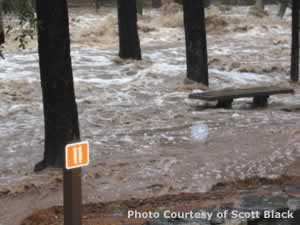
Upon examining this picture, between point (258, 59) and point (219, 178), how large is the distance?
1075 cm

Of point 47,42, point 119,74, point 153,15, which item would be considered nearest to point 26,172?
point 47,42

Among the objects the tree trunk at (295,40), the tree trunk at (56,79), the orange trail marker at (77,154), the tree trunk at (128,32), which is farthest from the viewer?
the tree trunk at (128,32)

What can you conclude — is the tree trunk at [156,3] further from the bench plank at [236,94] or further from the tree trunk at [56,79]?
the tree trunk at [56,79]

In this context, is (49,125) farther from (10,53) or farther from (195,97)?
(10,53)

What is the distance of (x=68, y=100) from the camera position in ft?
27.2

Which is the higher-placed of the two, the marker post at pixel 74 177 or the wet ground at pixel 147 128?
the marker post at pixel 74 177

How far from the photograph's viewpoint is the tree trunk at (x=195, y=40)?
13992mm

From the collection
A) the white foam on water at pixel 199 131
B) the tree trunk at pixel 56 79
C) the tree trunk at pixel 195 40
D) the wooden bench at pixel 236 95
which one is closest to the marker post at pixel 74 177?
the tree trunk at pixel 56 79

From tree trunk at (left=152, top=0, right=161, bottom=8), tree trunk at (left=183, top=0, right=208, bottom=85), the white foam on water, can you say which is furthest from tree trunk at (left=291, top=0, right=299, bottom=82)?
tree trunk at (left=152, top=0, right=161, bottom=8)

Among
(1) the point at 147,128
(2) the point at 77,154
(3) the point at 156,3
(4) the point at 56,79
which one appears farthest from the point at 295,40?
(3) the point at 156,3

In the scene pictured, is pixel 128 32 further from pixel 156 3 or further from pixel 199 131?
pixel 156 3

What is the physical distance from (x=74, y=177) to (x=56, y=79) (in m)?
3.86

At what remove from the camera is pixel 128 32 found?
1723 centimetres

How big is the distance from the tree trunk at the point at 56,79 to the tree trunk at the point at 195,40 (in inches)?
244
